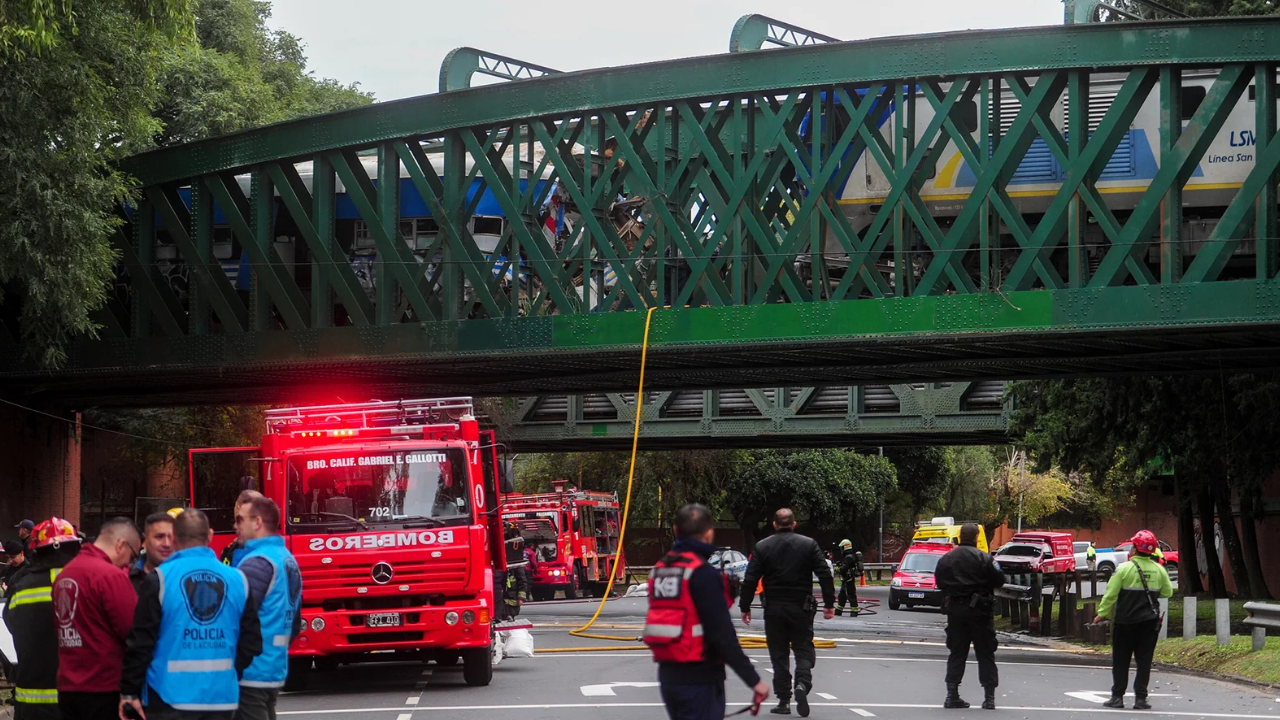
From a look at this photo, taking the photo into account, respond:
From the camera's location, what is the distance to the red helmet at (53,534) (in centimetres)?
960

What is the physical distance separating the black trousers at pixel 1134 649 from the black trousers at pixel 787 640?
124 inches

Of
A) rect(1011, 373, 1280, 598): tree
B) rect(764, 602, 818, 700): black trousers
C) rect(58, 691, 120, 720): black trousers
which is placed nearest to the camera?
rect(58, 691, 120, 720): black trousers

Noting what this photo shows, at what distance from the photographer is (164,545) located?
9250 millimetres

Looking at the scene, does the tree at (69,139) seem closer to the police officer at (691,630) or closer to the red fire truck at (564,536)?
the police officer at (691,630)

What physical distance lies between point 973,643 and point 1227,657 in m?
6.75

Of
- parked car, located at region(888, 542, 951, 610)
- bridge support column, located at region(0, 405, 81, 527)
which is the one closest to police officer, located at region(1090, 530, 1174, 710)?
bridge support column, located at region(0, 405, 81, 527)

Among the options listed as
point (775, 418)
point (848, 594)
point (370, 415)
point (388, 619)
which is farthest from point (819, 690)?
point (775, 418)

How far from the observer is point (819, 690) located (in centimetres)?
1697

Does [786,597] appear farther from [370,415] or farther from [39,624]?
[39,624]

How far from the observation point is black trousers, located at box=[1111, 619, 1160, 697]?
1522cm

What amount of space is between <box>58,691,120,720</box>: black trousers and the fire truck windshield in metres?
7.90

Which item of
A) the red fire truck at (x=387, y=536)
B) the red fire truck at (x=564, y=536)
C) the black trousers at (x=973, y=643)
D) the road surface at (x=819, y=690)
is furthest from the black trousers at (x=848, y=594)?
the black trousers at (x=973, y=643)

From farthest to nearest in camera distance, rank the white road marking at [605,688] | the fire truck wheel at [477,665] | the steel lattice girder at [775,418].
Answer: the steel lattice girder at [775,418]
the fire truck wheel at [477,665]
the white road marking at [605,688]

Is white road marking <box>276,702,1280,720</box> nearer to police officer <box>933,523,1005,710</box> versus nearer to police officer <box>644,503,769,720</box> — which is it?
police officer <box>933,523,1005,710</box>
